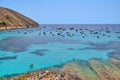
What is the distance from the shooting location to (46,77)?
83.3 feet

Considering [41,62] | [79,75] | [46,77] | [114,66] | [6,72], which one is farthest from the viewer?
[41,62]

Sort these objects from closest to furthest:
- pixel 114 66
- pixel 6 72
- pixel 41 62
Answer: pixel 6 72, pixel 114 66, pixel 41 62

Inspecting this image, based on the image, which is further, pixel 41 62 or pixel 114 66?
pixel 41 62

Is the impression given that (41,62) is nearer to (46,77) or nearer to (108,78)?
(46,77)

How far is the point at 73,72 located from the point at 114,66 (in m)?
7.73

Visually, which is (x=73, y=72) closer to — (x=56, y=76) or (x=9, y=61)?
(x=56, y=76)

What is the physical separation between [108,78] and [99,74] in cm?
184

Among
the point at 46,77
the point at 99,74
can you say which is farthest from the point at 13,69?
the point at 99,74

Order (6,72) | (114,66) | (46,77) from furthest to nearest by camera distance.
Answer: (114,66) < (6,72) < (46,77)

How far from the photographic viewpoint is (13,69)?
1246 inches

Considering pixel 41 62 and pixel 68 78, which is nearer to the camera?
pixel 68 78

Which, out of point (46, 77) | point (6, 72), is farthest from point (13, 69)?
point (46, 77)

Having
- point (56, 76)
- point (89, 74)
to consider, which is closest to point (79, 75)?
point (89, 74)

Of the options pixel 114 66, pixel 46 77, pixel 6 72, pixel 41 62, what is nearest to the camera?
pixel 46 77
